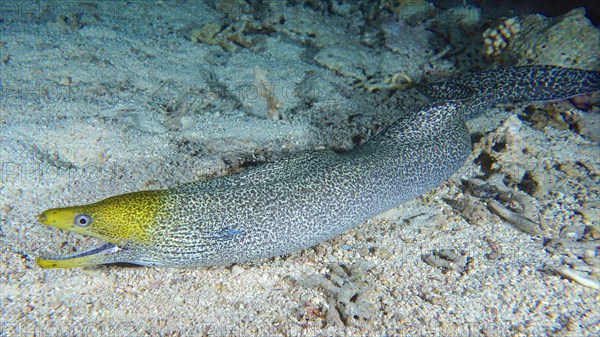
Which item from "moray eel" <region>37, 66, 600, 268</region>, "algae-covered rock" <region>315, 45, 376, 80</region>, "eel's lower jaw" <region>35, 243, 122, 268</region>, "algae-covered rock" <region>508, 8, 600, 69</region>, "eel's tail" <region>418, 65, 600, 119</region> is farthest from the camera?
"algae-covered rock" <region>315, 45, 376, 80</region>

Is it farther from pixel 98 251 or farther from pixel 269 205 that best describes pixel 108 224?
pixel 269 205

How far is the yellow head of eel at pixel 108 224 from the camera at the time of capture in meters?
2.72

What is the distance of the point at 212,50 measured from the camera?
6.37 m

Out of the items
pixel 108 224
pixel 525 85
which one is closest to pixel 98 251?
pixel 108 224

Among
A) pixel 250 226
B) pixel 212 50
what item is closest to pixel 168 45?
pixel 212 50

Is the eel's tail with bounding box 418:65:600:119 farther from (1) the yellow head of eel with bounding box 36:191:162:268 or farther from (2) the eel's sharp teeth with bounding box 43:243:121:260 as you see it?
(2) the eel's sharp teeth with bounding box 43:243:121:260

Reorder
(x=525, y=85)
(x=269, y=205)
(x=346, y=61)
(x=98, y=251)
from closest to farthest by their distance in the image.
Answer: (x=98, y=251) → (x=269, y=205) → (x=525, y=85) → (x=346, y=61)

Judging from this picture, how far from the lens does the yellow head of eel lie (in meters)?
2.72

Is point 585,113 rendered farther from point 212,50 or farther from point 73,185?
point 73,185

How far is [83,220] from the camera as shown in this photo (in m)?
2.75

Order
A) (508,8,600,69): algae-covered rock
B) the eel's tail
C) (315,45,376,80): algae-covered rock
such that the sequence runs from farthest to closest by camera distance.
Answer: (315,45,376,80): algae-covered rock < (508,8,600,69): algae-covered rock < the eel's tail

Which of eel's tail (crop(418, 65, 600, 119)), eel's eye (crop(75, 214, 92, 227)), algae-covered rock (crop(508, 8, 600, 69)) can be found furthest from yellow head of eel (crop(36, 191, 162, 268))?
algae-covered rock (crop(508, 8, 600, 69))

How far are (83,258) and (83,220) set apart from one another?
1.05ft

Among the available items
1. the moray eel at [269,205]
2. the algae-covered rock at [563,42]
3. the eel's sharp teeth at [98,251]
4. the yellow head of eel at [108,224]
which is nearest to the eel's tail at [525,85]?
the algae-covered rock at [563,42]
